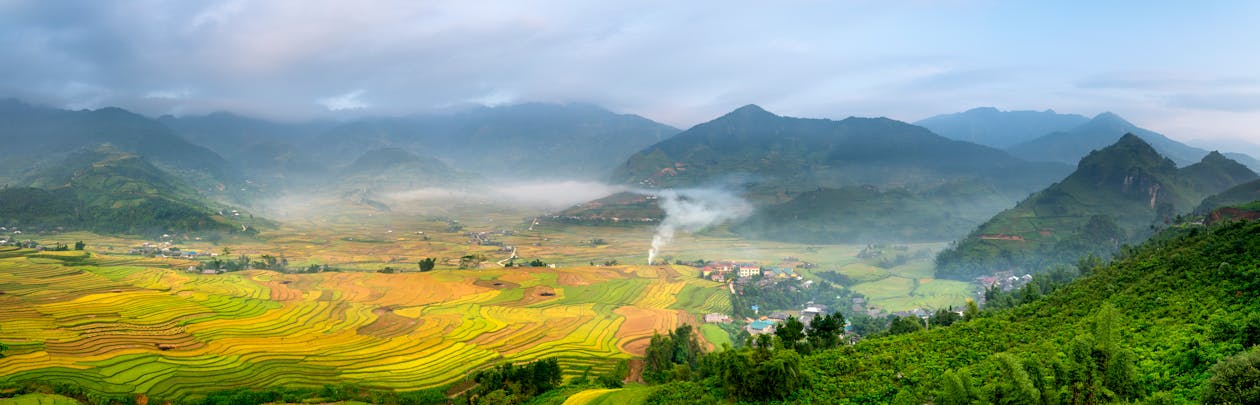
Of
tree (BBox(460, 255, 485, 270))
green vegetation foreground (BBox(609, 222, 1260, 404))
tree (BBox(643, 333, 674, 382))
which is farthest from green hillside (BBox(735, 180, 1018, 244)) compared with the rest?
green vegetation foreground (BBox(609, 222, 1260, 404))

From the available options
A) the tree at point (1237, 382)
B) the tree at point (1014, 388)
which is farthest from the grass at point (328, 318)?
the tree at point (1237, 382)

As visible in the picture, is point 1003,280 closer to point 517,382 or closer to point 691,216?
point 517,382

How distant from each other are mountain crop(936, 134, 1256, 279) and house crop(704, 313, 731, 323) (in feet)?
179

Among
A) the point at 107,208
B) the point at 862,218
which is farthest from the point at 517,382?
the point at 107,208

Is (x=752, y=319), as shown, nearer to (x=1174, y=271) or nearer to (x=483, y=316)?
(x=483, y=316)

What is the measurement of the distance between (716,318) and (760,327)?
625 cm

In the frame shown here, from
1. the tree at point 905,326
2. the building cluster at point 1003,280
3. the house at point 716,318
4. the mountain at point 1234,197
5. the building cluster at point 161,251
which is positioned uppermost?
the mountain at point 1234,197

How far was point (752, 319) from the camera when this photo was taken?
70062 millimetres

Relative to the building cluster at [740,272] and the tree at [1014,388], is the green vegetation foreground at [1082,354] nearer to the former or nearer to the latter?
the tree at [1014,388]

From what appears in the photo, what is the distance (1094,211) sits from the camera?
409 feet

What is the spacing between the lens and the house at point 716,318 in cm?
6719

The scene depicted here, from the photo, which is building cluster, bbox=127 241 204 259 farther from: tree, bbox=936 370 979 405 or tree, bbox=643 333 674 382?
tree, bbox=936 370 979 405

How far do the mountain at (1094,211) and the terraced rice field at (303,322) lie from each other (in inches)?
2370

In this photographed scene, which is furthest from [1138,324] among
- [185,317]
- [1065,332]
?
[185,317]
